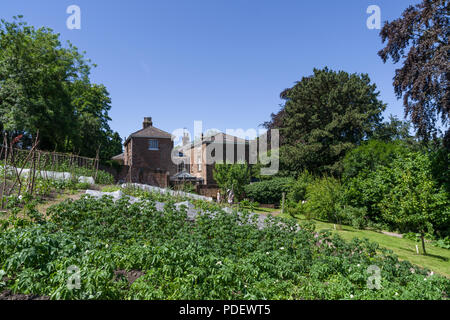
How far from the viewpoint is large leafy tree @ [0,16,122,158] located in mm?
19859

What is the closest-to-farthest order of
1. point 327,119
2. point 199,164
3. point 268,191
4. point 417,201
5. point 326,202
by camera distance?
point 417,201, point 326,202, point 268,191, point 327,119, point 199,164

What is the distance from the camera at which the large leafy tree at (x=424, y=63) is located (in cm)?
1177

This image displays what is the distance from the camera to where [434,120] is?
12.9 metres

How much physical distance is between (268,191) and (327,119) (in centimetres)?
895

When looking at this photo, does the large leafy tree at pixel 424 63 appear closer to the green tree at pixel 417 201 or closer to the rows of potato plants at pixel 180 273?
the green tree at pixel 417 201

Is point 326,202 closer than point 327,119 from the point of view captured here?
Yes

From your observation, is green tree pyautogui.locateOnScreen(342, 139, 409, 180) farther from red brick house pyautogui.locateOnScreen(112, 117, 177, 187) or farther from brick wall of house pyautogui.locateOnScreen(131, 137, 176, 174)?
brick wall of house pyautogui.locateOnScreen(131, 137, 176, 174)

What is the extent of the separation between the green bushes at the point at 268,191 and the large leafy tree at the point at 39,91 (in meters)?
13.9

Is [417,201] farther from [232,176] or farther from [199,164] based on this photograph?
[199,164]

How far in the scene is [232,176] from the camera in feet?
71.6

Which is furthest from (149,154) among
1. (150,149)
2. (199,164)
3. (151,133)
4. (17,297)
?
(17,297)

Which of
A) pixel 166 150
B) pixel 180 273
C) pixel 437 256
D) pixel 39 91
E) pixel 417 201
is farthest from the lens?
pixel 166 150
